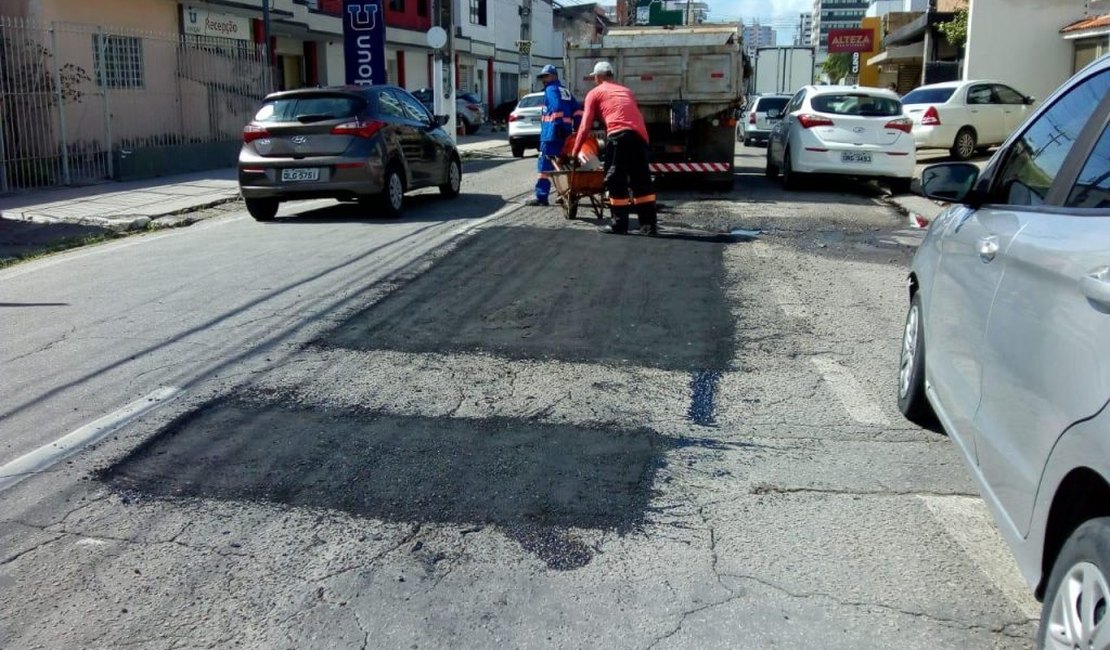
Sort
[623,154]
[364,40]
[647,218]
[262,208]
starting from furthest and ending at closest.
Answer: [364,40] < [262,208] < [647,218] < [623,154]

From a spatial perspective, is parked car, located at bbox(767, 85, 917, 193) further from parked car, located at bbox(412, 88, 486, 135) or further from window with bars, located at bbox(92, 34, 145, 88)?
parked car, located at bbox(412, 88, 486, 135)

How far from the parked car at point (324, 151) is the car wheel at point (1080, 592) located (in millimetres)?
10413

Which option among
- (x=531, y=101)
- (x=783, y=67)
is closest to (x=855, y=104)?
(x=531, y=101)

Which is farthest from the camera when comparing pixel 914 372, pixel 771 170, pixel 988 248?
pixel 771 170

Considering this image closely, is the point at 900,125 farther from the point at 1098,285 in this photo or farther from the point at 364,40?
the point at 1098,285

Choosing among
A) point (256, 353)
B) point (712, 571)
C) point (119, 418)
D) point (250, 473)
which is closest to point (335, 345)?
point (256, 353)

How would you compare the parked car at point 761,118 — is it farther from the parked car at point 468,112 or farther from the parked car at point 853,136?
the parked car at point 853,136

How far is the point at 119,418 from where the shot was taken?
5.19 m

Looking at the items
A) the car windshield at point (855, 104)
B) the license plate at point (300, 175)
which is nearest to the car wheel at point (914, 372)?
the license plate at point (300, 175)

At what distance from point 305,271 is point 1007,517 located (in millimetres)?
6927

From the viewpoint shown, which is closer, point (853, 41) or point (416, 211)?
point (416, 211)

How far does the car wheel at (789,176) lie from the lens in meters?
15.9

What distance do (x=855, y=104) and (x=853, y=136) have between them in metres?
0.71

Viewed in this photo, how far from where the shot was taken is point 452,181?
586 inches
